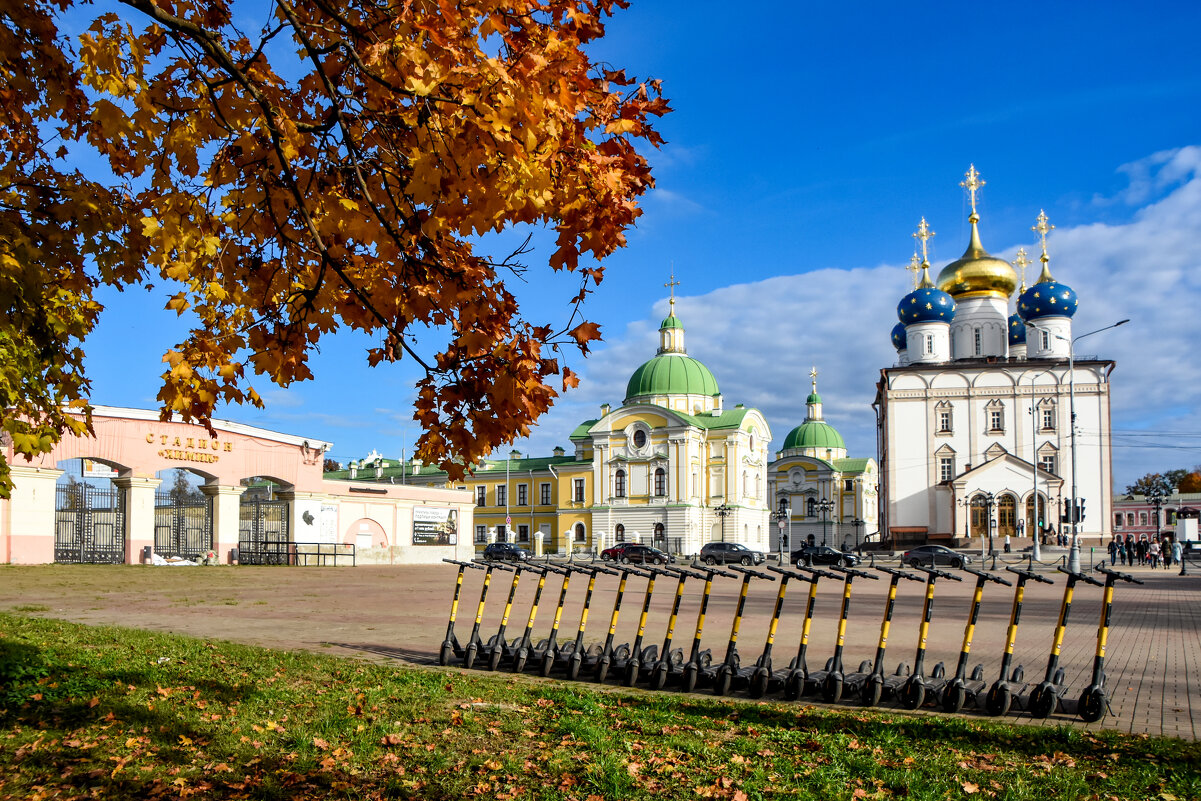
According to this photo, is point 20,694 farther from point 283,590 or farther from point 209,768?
point 283,590

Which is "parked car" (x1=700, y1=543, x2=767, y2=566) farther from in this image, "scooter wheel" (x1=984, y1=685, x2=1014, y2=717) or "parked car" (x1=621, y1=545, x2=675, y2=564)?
"scooter wheel" (x1=984, y1=685, x2=1014, y2=717)

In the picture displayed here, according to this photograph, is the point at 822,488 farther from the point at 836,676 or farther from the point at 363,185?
the point at 363,185

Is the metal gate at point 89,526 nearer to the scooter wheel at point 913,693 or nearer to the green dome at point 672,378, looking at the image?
the scooter wheel at point 913,693

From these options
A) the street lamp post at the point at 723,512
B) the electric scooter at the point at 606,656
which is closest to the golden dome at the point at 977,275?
the street lamp post at the point at 723,512

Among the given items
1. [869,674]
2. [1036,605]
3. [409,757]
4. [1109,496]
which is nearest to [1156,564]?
[1109,496]

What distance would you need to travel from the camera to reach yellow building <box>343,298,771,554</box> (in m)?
71.4

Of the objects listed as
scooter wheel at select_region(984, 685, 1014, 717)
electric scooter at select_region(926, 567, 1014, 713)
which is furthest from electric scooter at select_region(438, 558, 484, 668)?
scooter wheel at select_region(984, 685, 1014, 717)

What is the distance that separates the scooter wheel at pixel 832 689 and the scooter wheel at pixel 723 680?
87 cm

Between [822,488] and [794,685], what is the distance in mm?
97805

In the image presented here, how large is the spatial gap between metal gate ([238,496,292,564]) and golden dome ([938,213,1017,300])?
5723 cm

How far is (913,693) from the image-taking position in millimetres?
7758

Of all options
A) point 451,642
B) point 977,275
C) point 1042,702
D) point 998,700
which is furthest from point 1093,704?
point 977,275

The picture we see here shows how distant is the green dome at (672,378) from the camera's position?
78312 millimetres

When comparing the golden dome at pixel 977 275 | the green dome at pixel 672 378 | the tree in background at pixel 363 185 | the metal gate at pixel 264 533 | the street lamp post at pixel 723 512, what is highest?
the golden dome at pixel 977 275
